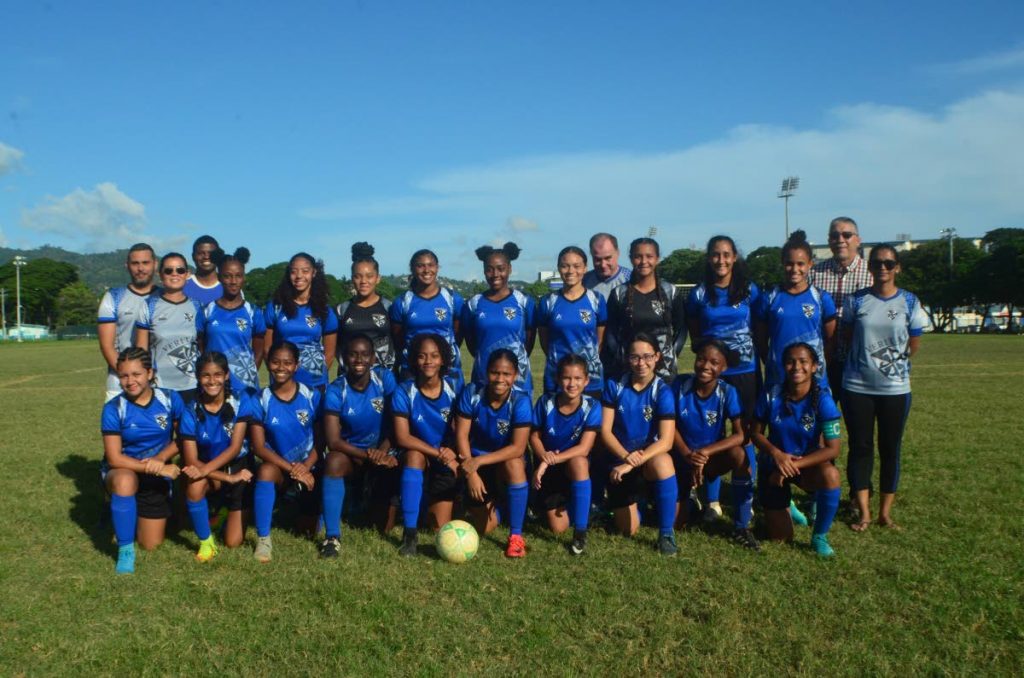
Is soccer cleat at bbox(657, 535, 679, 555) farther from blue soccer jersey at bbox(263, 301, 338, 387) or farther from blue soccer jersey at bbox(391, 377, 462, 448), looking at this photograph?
blue soccer jersey at bbox(263, 301, 338, 387)

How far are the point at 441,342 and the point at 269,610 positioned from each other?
1.90 meters

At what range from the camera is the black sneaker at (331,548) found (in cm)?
456

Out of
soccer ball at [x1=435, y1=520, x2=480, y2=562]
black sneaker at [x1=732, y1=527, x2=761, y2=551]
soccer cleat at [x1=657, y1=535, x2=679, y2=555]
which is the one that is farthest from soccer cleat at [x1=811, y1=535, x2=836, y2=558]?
soccer ball at [x1=435, y1=520, x2=480, y2=562]

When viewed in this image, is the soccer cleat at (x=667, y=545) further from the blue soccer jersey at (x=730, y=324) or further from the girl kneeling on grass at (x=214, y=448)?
the girl kneeling on grass at (x=214, y=448)

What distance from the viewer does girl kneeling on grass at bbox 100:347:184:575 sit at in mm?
4477

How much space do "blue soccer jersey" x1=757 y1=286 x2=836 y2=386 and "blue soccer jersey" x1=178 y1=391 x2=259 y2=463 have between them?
11.2 feet

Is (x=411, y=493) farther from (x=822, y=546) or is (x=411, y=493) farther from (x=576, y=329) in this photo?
(x=822, y=546)

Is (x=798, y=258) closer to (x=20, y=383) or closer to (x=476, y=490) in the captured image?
(x=476, y=490)

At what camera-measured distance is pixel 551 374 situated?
5305mm

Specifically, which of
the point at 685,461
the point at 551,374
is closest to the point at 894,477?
the point at 685,461

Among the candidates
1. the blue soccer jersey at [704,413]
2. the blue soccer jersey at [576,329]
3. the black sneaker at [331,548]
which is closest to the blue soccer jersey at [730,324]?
the blue soccer jersey at [704,413]

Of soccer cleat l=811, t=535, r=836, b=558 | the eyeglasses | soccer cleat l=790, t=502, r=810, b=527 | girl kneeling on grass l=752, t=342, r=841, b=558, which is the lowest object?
soccer cleat l=790, t=502, r=810, b=527

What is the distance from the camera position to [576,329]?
5312 mm

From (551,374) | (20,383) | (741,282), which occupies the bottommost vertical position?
(20,383)
